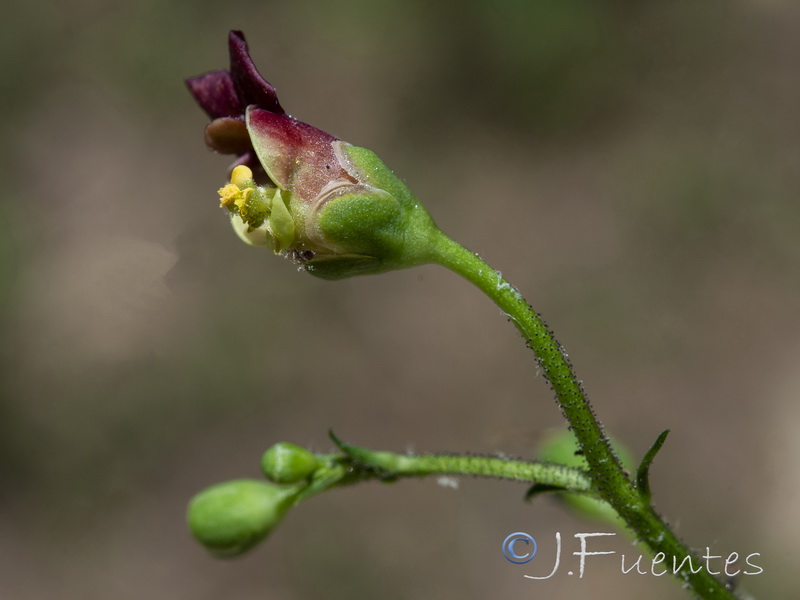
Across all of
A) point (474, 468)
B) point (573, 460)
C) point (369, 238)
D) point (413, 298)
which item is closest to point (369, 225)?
point (369, 238)

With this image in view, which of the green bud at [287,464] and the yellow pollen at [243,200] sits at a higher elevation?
the yellow pollen at [243,200]

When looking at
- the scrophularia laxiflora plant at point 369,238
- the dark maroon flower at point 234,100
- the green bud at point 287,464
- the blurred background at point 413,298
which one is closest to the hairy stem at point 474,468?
the scrophularia laxiflora plant at point 369,238

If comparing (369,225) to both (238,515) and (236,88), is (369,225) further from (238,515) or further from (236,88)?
(238,515)

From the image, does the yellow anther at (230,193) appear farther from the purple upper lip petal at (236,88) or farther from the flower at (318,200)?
the purple upper lip petal at (236,88)

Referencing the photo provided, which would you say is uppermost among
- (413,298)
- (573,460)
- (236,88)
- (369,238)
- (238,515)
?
(413,298)

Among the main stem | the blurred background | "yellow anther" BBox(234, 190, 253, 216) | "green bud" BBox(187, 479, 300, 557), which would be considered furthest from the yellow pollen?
the blurred background

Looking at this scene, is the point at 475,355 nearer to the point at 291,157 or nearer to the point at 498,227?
the point at 498,227
